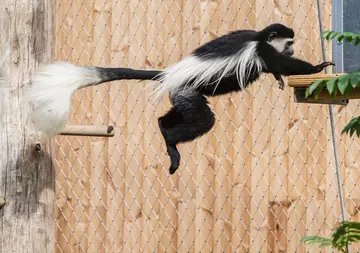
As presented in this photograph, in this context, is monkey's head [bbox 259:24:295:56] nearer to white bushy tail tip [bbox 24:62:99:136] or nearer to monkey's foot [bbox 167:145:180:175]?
monkey's foot [bbox 167:145:180:175]

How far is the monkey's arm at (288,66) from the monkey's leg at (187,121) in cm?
24

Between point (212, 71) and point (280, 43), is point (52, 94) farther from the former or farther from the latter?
point (280, 43)

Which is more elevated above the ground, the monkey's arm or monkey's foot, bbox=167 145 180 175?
the monkey's arm

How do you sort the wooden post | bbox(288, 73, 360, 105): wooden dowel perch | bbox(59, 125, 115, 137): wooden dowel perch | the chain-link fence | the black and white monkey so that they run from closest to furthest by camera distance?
bbox(288, 73, 360, 105): wooden dowel perch, the wooden post, bbox(59, 125, 115, 137): wooden dowel perch, the black and white monkey, the chain-link fence

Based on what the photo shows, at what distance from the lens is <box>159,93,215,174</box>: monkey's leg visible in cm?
230

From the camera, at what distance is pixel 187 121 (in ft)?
7.57

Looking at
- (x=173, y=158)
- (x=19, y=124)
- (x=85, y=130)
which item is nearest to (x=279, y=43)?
(x=173, y=158)

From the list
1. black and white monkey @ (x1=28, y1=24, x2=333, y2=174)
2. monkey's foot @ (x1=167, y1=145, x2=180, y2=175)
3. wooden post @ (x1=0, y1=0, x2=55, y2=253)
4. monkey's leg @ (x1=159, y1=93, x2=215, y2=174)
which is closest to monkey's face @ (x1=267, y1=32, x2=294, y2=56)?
black and white monkey @ (x1=28, y1=24, x2=333, y2=174)

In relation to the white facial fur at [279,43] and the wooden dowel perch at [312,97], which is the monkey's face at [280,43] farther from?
the wooden dowel perch at [312,97]

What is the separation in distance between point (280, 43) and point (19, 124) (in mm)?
863

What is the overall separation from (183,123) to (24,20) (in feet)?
1.93

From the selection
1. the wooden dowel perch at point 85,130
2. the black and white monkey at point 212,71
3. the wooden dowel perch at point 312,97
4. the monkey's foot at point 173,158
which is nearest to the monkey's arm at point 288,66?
the black and white monkey at point 212,71

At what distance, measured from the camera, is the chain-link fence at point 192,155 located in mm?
3045

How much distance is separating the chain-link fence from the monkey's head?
671 millimetres
